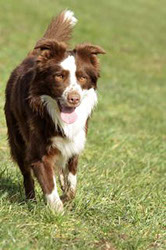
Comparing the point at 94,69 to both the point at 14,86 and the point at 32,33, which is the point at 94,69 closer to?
the point at 14,86

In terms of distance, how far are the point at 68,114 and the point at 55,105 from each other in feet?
0.49

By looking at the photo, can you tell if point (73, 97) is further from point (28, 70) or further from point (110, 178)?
point (110, 178)

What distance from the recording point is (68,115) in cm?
472

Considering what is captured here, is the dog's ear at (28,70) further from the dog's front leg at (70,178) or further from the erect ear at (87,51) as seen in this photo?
the dog's front leg at (70,178)

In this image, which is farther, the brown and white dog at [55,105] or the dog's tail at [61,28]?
the dog's tail at [61,28]

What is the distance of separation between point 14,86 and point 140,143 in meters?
4.17

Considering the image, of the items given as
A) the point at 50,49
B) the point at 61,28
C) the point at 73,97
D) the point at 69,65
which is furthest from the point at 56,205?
the point at 61,28

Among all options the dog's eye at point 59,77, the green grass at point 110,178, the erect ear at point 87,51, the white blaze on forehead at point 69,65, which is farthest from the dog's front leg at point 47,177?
the erect ear at point 87,51

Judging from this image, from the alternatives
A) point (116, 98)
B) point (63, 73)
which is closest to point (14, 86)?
point (63, 73)

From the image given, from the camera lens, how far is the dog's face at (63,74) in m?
4.53

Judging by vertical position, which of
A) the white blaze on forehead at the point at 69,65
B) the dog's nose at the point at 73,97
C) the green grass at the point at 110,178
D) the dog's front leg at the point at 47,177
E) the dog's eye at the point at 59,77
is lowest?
the green grass at the point at 110,178

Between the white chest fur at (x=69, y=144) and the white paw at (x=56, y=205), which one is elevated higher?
the white chest fur at (x=69, y=144)

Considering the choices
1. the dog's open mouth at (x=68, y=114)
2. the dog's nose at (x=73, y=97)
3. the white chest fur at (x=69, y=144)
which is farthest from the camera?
the white chest fur at (x=69, y=144)

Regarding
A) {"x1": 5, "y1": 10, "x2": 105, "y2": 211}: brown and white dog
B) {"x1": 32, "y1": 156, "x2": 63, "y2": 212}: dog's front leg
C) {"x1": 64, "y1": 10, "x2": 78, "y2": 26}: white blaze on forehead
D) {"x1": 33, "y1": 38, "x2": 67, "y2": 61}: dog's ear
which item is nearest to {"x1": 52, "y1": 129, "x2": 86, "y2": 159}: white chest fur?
{"x1": 5, "y1": 10, "x2": 105, "y2": 211}: brown and white dog
